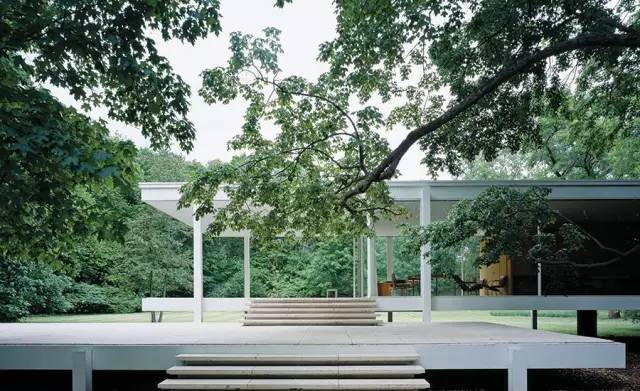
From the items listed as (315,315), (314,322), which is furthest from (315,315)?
(314,322)

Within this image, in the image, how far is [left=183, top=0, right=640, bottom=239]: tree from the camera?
10.8 m

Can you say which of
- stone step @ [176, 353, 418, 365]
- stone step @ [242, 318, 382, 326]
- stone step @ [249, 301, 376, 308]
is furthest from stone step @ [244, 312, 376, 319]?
stone step @ [176, 353, 418, 365]

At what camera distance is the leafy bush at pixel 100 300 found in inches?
1194

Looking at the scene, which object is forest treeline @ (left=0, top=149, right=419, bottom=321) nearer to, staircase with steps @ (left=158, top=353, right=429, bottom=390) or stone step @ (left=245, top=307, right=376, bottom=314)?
stone step @ (left=245, top=307, right=376, bottom=314)

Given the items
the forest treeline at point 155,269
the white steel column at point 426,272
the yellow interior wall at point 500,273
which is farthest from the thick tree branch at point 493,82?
the forest treeline at point 155,269

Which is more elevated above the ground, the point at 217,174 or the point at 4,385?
the point at 217,174

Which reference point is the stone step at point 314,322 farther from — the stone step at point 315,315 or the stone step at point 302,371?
the stone step at point 302,371

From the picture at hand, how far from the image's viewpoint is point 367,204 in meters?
12.4

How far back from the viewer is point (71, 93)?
8141 mm

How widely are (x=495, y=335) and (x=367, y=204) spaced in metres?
3.83

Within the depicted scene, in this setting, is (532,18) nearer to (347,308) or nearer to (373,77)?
(373,77)

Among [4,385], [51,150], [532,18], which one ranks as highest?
[532,18]

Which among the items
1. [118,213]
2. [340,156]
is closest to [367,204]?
[340,156]

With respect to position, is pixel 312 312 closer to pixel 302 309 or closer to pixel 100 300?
pixel 302 309
